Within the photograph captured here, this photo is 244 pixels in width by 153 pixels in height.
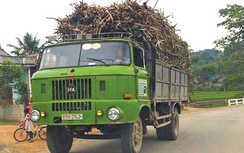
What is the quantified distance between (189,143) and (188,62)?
133 inches

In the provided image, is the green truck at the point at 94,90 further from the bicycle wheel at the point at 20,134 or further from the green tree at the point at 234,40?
the green tree at the point at 234,40

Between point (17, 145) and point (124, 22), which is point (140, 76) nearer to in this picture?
point (124, 22)

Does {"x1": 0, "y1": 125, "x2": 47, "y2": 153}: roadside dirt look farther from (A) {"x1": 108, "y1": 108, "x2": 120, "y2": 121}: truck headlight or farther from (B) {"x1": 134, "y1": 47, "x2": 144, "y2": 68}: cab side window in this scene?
(B) {"x1": 134, "y1": 47, "x2": 144, "y2": 68}: cab side window

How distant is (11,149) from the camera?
1020cm

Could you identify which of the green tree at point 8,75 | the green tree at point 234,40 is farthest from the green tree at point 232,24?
the green tree at point 8,75

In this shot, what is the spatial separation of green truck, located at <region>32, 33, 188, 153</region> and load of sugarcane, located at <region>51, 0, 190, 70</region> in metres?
0.36

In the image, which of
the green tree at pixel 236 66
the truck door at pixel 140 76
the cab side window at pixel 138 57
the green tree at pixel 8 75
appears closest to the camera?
the truck door at pixel 140 76

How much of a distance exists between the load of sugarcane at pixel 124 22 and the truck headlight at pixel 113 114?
86.1 inches

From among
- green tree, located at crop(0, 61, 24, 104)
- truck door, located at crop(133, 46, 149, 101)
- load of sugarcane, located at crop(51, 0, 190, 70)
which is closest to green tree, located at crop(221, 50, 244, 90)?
green tree, located at crop(0, 61, 24, 104)

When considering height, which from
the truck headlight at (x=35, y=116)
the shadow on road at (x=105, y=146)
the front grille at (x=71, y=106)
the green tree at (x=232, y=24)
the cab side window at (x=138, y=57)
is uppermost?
the green tree at (x=232, y=24)

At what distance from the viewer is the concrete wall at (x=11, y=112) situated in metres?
17.8

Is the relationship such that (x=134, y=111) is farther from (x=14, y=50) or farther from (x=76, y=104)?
(x=14, y=50)

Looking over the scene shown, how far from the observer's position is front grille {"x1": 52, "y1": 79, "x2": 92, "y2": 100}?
727 centimetres

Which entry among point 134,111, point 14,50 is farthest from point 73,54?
point 14,50
